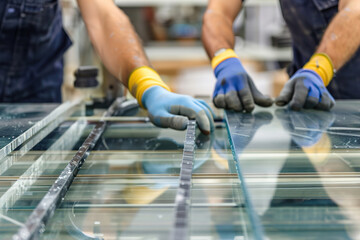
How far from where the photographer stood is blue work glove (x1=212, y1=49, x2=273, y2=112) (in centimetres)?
131

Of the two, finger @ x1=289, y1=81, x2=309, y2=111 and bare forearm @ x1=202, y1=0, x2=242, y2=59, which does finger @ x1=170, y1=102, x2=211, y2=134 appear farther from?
bare forearm @ x1=202, y1=0, x2=242, y2=59

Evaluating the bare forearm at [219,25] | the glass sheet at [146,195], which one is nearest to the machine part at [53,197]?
the glass sheet at [146,195]

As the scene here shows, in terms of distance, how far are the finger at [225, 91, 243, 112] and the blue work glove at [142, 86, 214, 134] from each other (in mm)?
106

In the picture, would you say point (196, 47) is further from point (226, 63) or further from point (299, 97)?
point (299, 97)

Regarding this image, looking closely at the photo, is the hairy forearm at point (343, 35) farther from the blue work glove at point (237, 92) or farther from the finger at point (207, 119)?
the finger at point (207, 119)

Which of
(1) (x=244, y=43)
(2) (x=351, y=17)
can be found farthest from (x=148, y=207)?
(1) (x=244, y=43)

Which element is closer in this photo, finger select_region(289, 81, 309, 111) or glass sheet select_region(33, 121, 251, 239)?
glass sheet select_region(33, 121, 251, 239)

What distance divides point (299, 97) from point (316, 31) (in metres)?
0.65

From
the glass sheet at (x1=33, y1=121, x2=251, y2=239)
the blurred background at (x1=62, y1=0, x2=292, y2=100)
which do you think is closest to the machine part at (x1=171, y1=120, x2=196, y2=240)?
the glass sheet at (x1=33, y1=121, x2=251, y2=239)

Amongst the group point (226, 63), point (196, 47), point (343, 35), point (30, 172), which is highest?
point (343, 35)

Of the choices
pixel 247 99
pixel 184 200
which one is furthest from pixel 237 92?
pixel 184 200

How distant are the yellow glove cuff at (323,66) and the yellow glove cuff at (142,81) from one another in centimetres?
53

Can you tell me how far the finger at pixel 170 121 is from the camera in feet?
3.70

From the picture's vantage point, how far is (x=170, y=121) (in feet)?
3.80
